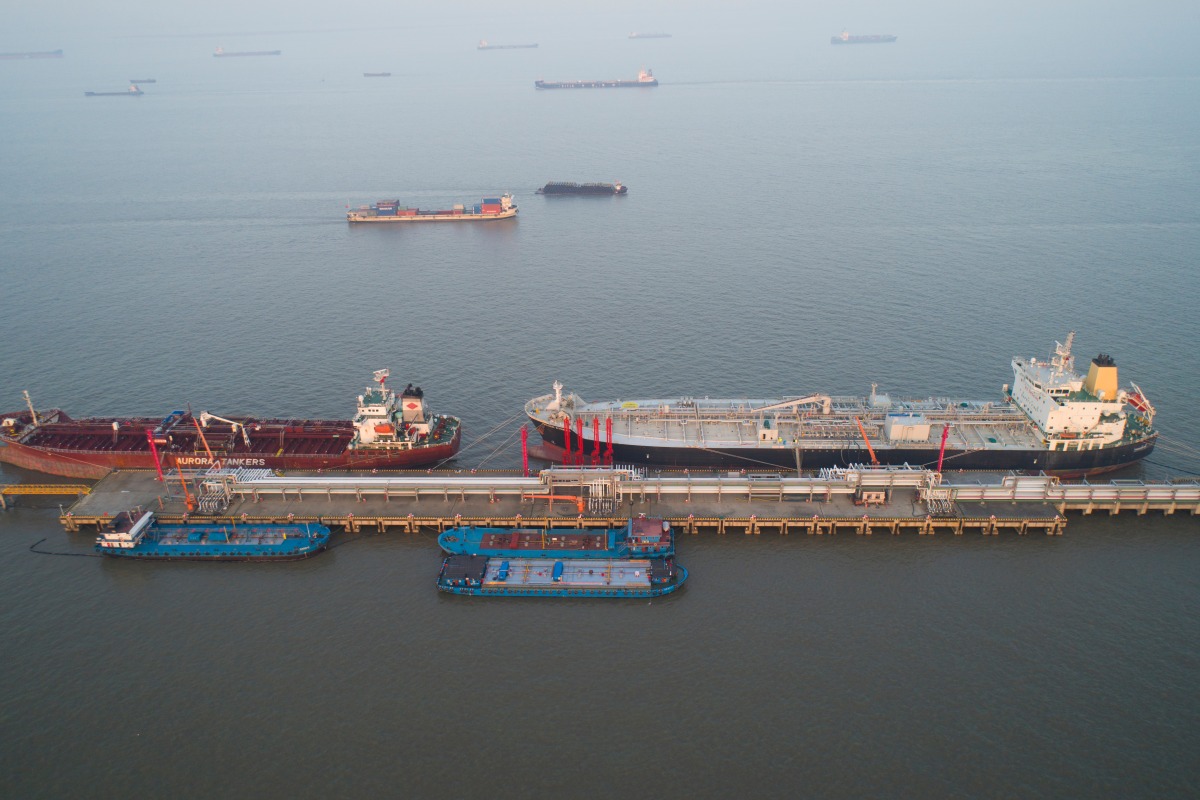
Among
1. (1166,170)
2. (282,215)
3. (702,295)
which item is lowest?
(702,295)

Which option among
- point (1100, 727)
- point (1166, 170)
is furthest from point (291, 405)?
point (1166, 170)

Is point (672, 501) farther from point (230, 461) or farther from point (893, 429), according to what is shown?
point (230, 461)

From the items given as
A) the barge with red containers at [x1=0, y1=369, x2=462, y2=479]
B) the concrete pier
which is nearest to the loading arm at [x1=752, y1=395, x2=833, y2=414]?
the concrete pier

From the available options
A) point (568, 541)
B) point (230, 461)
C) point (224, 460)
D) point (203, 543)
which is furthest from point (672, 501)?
point (224, 460)

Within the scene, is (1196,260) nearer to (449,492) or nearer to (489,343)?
(489,343)

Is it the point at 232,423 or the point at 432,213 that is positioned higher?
the point at 432,213

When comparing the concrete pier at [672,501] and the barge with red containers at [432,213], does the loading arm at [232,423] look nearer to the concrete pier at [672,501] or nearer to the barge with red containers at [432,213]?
the concrete pier at [672,501]
